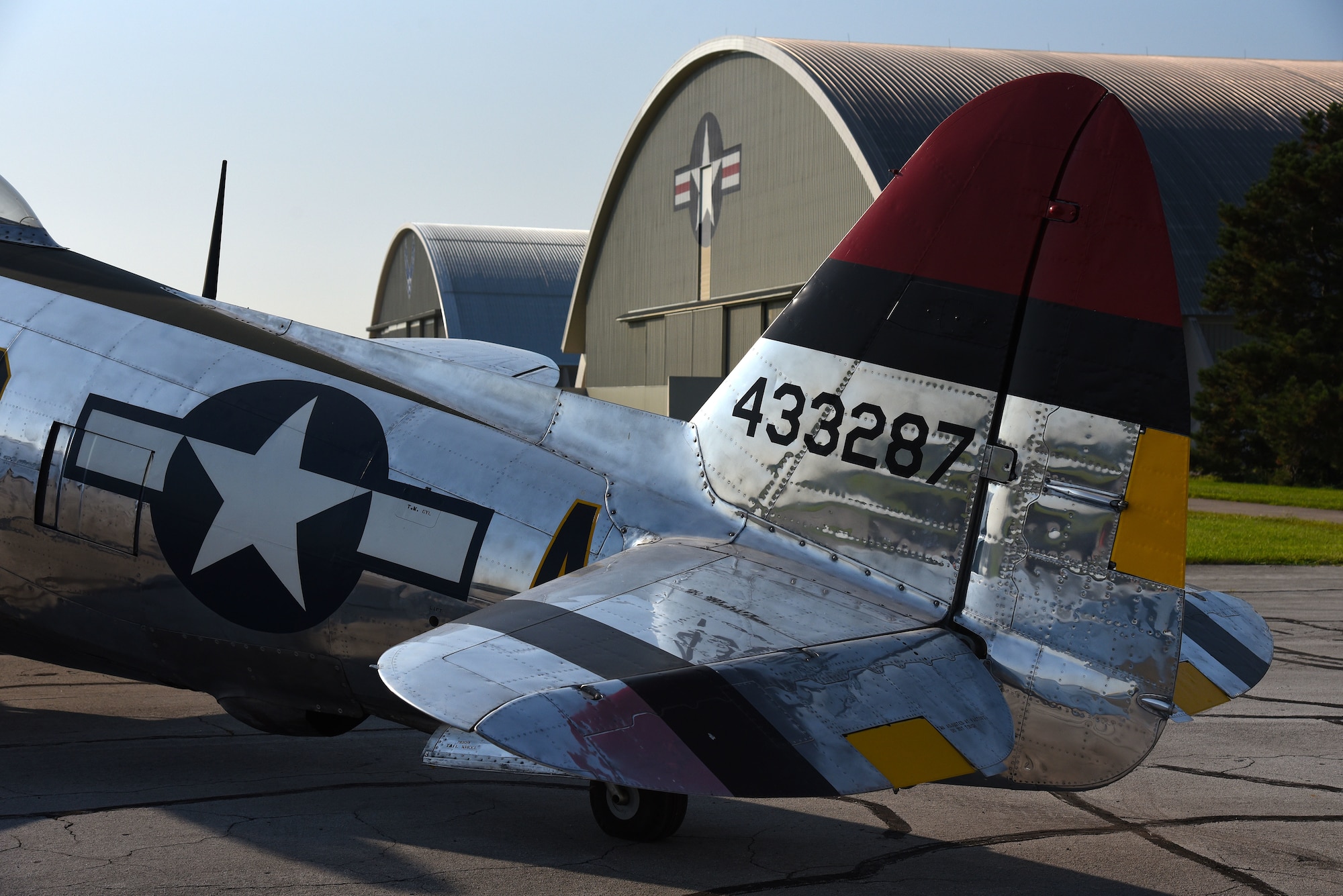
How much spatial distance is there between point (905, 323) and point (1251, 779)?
3.73m

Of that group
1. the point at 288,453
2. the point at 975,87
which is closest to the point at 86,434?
the point at 288,453

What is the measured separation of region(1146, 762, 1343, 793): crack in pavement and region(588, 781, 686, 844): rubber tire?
322 cm

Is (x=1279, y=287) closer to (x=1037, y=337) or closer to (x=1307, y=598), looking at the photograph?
(x=1307, y=598)

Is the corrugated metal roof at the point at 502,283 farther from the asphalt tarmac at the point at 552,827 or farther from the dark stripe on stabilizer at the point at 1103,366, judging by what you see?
the dark stripe on stabilizer at the point at 1103,366

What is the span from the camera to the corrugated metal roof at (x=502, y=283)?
52.1 metres

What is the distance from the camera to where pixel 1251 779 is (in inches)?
261

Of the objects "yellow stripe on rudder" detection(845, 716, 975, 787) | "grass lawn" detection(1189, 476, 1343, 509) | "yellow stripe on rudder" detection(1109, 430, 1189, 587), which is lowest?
"grass lawn" detection(1189, 476, 1343, 509)

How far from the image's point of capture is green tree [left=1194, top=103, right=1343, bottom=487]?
27.3m

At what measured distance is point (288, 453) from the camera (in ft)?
→ 18.6

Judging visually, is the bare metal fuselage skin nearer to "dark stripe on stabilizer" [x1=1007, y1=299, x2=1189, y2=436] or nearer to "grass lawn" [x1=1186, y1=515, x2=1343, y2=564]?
"dark stripe on stabilizer" [x1=1007, y1=299, x2=1189, y2=436]

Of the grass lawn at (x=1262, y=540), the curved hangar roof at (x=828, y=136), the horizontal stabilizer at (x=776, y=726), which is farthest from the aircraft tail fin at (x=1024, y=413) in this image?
the curved hangar roof at (x=828, y=136)

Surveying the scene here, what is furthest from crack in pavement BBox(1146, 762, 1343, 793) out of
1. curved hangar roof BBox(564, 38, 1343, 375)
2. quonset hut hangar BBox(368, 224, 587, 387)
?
quonset hut hangar BBox(368, 224, 587, 387)

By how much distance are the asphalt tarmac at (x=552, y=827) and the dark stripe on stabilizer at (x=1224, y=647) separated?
91 centimetres

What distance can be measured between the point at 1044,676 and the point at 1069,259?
5.15 feet
